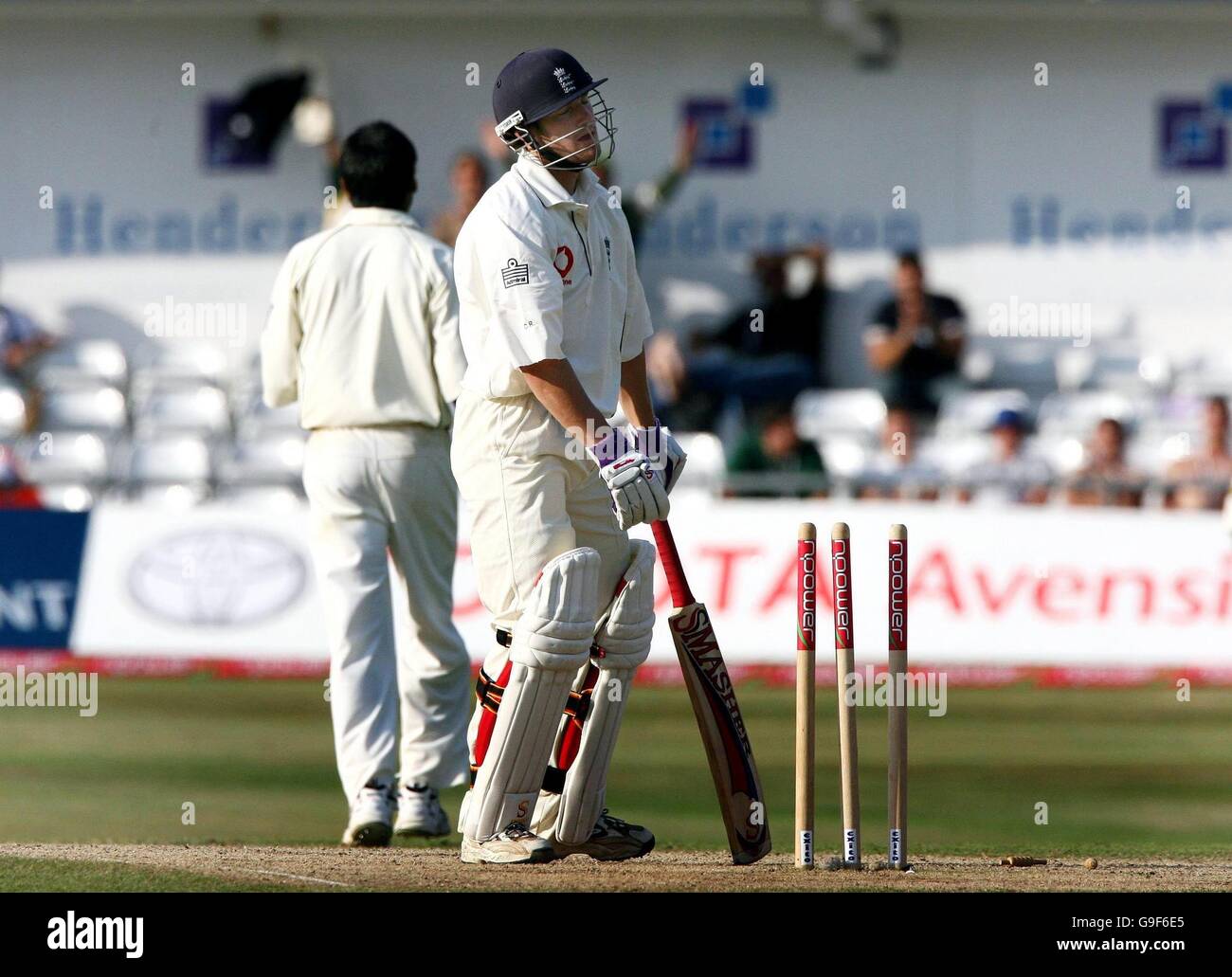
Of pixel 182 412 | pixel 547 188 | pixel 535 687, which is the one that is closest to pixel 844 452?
pixel 182 412

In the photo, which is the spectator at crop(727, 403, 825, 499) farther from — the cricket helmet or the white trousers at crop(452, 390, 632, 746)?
the cricket helmet

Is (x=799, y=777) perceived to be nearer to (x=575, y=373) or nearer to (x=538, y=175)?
(x=575, y=373)

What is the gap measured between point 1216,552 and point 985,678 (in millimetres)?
1404

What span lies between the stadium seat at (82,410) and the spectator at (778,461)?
4969 mm

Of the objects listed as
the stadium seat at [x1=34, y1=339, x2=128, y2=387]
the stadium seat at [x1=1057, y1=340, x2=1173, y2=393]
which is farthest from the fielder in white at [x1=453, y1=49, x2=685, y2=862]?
the stadium seat at [x1=1057, y1=340, x2=1173, y2=393]

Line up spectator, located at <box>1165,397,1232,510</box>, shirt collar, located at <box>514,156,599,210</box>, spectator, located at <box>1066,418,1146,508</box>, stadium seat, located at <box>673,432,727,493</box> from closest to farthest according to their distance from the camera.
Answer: shirt collar, located at <box>514,156,599,210</box> < spectator, located at <box>1165,397,1232,510</box> < spectator, located at <box>1066,418,1146,508</box> < stadium seat, located at <box>673,432,727,493</box>

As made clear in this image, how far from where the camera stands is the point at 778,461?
11805 mm

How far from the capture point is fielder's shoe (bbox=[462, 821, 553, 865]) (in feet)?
16.3

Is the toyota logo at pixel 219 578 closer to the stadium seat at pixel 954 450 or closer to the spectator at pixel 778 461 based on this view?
the spectator at pixel 778 461

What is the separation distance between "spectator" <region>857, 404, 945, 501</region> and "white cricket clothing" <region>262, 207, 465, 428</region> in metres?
6.31

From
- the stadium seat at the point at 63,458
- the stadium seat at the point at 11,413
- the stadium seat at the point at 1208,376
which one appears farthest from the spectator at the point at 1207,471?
the stadium seat at the point at 11,413

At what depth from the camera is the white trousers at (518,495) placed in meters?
4.94
